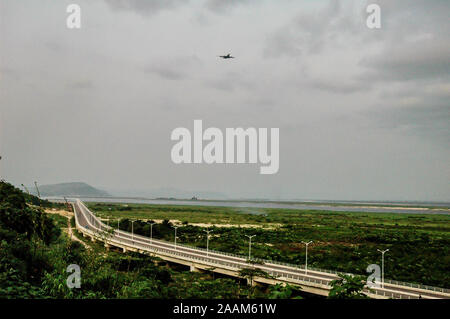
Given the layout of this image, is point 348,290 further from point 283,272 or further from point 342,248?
point 342,248

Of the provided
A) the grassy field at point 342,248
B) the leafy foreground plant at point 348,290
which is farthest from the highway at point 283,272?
the grassy field at point 342,248

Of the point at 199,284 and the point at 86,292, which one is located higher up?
the point at 86,292

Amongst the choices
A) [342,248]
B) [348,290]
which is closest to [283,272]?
[348,290]

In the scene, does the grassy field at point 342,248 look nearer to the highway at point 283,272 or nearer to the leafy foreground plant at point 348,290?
the highway at point 283,272

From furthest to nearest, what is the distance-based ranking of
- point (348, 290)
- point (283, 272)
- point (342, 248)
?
point (342, 248) < point (283, 272) < point (348, 290)

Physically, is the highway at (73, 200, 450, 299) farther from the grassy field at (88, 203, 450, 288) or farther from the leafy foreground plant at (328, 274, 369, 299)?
the grassy field at (88, 203, 450, 288)

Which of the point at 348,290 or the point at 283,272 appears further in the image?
the point at 283,272

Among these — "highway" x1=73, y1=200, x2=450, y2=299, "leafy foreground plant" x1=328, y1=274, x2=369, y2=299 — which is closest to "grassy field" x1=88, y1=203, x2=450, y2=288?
"highway" x1=73, y1=200, x2=450, y2=299

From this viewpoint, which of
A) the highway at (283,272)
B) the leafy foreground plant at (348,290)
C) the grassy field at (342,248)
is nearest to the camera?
the leafy foreground plant at (348,290)

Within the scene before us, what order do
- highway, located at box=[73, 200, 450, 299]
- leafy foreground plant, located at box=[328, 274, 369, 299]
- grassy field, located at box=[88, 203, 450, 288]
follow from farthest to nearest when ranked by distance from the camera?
grassy field, located at box=[88, 203, 450, 288], highway, located at box=[73, 200, 450, 299], leafy foreground plant, located at box=[328, 274, 369, 299]
